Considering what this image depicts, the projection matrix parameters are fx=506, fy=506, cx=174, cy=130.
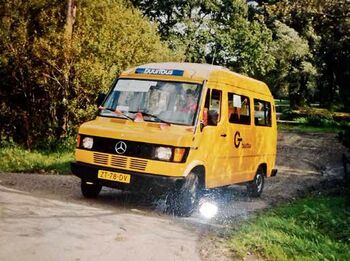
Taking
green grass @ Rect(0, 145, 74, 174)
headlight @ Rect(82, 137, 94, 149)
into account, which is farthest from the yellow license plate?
green grass @ Rect(0, 145, 74, 174)

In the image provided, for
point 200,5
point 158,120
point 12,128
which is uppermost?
point 200,5

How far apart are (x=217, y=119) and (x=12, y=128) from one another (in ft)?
31.5

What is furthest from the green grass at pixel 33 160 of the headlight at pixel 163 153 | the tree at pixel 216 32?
the tree at pixel 216 32

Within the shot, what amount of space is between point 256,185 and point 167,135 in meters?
4.60

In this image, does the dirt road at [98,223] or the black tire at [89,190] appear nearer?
the dirt road at [98,223]

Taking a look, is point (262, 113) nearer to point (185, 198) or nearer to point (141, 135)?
point (185, 198)

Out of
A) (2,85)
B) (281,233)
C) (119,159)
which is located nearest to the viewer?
(281,233)

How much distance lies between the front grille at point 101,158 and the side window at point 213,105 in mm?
1870

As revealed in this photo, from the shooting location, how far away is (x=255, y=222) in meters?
8.20

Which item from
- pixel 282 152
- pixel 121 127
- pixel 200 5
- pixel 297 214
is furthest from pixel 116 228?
pixel 200 5

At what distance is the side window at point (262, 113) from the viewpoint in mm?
11422

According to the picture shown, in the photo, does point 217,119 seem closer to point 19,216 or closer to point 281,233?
point 281,233

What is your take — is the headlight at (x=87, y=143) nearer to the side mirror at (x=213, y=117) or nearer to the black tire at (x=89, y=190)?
the black tire at (x=89, y=190)

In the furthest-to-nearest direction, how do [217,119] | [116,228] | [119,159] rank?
[217,119] → [119,159] → [116,228]
